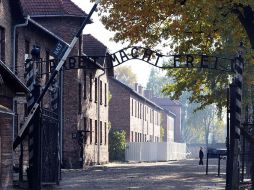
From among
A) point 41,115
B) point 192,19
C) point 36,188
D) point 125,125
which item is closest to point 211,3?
point 192,19

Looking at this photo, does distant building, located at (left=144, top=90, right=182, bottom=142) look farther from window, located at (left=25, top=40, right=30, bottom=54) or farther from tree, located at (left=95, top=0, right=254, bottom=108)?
tree, located at (left=95, top=0, right=254, bottom=108)

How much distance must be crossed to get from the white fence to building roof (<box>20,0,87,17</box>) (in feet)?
78.4

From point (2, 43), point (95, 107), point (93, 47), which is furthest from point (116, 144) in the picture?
point (2, 43)

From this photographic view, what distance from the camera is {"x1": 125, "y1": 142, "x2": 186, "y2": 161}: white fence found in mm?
64625

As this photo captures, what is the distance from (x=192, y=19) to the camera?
70.8 ft

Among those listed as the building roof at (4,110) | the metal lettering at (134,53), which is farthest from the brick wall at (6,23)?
the building roof at (4,110)

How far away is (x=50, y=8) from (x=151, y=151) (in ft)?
110

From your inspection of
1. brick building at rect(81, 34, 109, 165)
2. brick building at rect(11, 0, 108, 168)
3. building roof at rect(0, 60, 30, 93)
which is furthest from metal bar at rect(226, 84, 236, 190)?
brick building at rect(81, 34, 109, 165)

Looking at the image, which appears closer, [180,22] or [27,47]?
[180,22]

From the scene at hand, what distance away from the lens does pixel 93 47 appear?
51.7 m

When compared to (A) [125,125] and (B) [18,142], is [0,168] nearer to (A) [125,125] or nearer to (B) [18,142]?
(B) [18,142]

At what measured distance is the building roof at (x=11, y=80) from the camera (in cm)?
1621

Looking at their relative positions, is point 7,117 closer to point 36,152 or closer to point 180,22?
point 36,152

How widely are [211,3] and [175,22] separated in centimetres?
373
